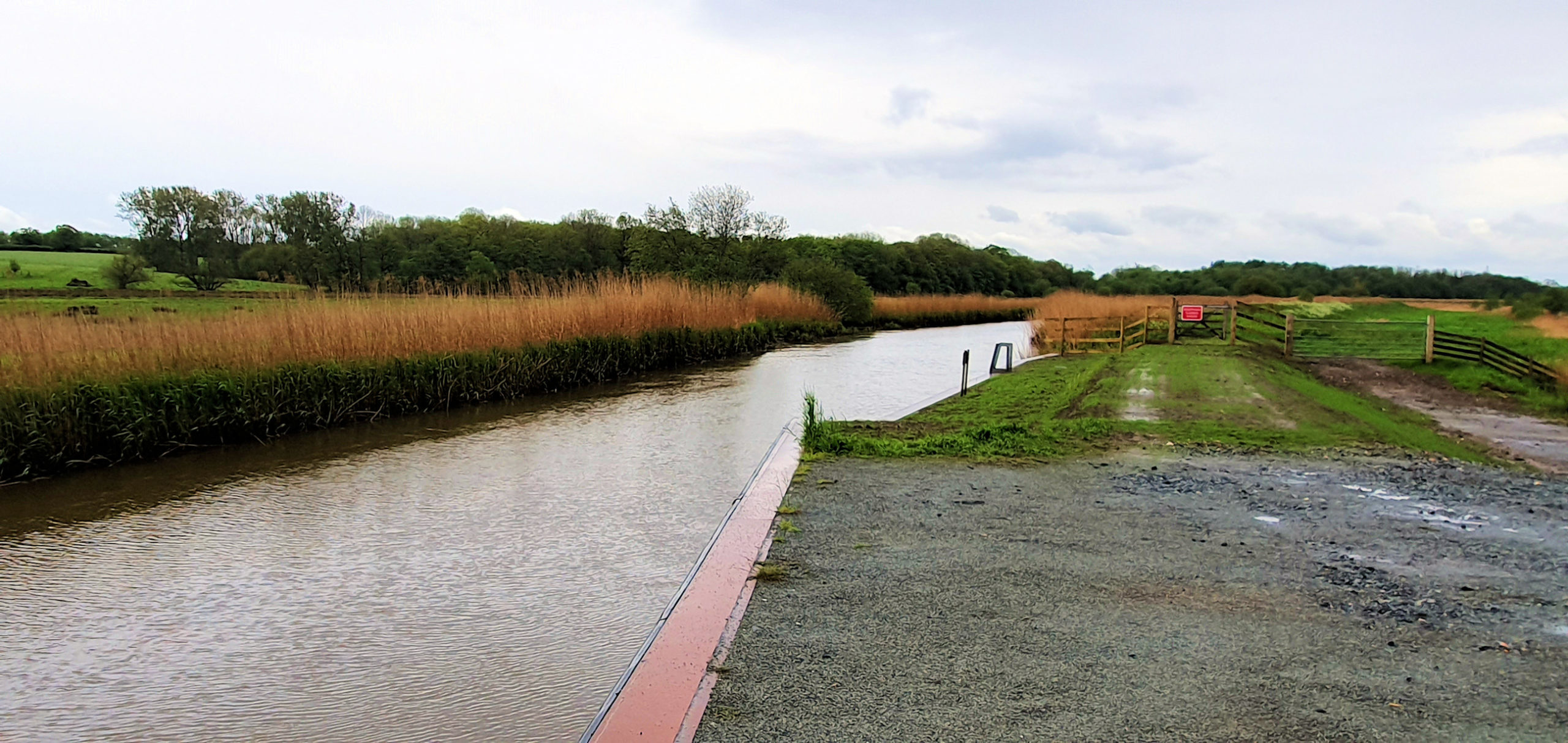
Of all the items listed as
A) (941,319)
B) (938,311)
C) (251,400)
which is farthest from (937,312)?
(251,400)

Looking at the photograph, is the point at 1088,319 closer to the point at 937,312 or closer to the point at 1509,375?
the point at 1509,375

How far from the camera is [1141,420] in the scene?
34.0 feet

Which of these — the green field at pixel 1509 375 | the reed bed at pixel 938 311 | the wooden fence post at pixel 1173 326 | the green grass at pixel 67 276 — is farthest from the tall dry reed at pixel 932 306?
the green grass at pixel 67 276

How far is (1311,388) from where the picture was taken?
14.8m

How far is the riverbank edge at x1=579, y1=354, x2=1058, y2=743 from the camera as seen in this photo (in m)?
2.91

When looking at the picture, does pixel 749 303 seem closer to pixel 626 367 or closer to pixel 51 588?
pixel 626 367

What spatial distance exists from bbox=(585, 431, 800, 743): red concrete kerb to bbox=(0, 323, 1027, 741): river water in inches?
13.4

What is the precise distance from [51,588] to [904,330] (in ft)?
127

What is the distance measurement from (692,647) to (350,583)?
2699mm

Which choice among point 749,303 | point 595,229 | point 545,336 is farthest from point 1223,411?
point 595,229

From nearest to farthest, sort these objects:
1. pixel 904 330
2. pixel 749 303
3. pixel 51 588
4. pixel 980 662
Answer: pixel 980 662, pixel 51 588, pixel 749 303, pixel 904 330

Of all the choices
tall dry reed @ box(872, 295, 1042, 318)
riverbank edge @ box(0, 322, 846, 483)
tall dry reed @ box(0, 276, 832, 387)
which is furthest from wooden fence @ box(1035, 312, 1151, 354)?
tall dry reed @ box(872, 295, 1042, 318)

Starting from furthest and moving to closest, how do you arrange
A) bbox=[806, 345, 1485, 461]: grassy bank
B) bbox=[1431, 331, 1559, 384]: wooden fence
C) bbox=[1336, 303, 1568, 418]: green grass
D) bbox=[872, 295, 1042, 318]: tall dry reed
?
bbox=[872, 295, 1042, 318]: tall dry reed < bbox=[1431, 331, 1559, 384]: wooden fence < bbox=[1336, 303, 1568, 418]: green grass < bbox=[806, 345, 1485, 461]: grassy bank

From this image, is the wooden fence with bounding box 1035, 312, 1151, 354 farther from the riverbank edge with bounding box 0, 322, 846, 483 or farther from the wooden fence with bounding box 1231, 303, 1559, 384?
the riverbank edge with bounding box 0, 322, 846, 483
